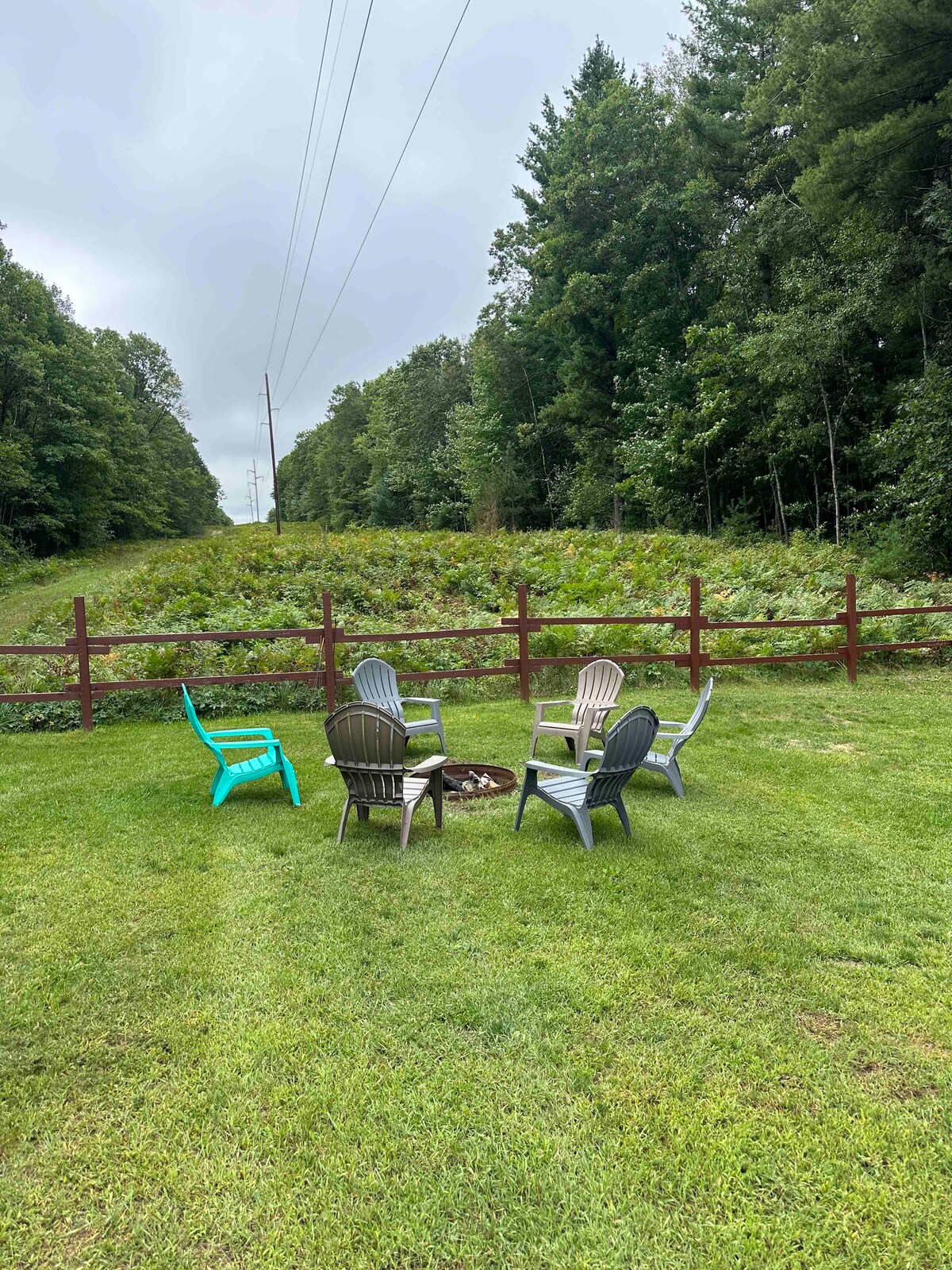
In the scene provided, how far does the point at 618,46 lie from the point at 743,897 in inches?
1484

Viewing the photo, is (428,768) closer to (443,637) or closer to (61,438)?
(443,637)

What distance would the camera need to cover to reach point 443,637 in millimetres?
8305

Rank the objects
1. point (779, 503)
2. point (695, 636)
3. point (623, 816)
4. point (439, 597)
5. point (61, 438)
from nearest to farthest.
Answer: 1. point (623, 816)
2. point (695, 636)
3. point (439, 597)
4. point (779, 503)
5. point (61, 438)

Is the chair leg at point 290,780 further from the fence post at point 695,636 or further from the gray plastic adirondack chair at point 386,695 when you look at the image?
the fence post at point 695,636

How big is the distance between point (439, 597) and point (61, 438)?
25.0 metres

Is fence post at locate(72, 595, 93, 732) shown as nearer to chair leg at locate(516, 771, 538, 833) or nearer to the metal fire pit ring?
the metal fire pit ring

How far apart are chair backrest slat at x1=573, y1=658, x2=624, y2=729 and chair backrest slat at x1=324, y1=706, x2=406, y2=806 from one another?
2.50 m

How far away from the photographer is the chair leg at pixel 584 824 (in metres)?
3.97

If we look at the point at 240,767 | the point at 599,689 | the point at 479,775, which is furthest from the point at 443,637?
the point at 240,767

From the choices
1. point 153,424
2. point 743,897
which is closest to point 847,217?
point 743,897

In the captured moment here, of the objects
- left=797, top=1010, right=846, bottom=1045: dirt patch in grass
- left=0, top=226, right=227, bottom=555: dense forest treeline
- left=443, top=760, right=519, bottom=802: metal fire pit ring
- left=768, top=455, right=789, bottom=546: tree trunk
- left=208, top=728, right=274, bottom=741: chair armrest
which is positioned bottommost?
left=797, top=1010, right=846, bottom=1045: dirt patch in grass

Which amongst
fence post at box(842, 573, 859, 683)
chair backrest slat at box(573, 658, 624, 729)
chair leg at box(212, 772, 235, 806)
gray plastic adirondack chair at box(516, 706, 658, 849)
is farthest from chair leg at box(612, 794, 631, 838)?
fence post at box(842, 573, 859, 683)

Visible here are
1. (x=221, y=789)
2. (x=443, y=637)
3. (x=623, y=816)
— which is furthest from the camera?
(x=443, y=637)

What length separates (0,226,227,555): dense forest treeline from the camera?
2581 cm
